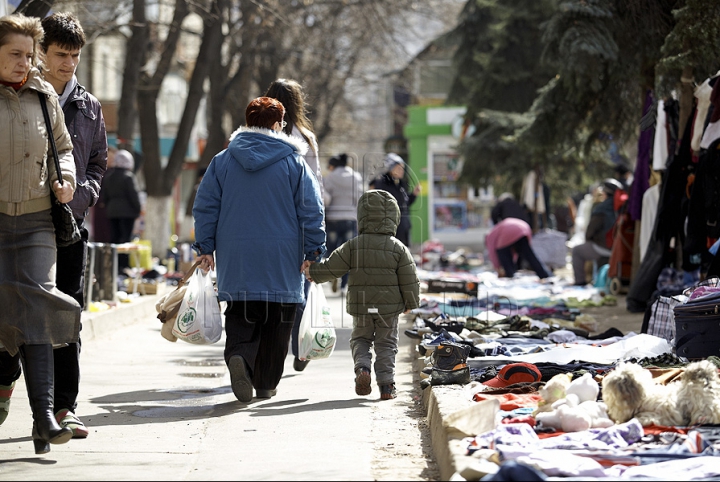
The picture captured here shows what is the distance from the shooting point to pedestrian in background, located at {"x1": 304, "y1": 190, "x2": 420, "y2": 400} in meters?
7.34

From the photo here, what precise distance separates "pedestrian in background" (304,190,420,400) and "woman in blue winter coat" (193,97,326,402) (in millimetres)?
246

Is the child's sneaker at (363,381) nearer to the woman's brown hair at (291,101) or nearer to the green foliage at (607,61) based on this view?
the woman's brown hair at (291,101)

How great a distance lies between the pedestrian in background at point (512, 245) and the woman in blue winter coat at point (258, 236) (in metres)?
11.4

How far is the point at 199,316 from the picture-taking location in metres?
7.30

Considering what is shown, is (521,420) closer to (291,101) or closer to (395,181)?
(291,101)

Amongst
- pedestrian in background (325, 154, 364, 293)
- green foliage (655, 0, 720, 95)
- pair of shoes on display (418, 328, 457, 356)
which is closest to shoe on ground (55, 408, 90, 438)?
pair of shoes on display (418, 328, 457, 356)

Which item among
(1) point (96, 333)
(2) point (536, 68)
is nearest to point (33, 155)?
(1) point (96, 333)

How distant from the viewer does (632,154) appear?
55.7 feet

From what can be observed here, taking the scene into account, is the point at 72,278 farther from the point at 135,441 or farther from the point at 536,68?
the point at 536,68

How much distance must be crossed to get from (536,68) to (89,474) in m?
20.9

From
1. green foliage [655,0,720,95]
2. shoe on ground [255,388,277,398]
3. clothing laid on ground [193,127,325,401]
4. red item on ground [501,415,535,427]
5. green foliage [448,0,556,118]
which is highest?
green foliage [448,0,556,118]

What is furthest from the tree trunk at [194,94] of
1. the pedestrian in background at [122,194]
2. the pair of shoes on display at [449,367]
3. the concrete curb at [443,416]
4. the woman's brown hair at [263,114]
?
the pair of shoes on display at [449,367]

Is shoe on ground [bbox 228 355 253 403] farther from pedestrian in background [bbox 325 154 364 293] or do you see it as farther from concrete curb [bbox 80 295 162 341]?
pedestrian in background [bbox 325 154 364 293]

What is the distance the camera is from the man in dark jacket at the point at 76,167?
5840 mm
